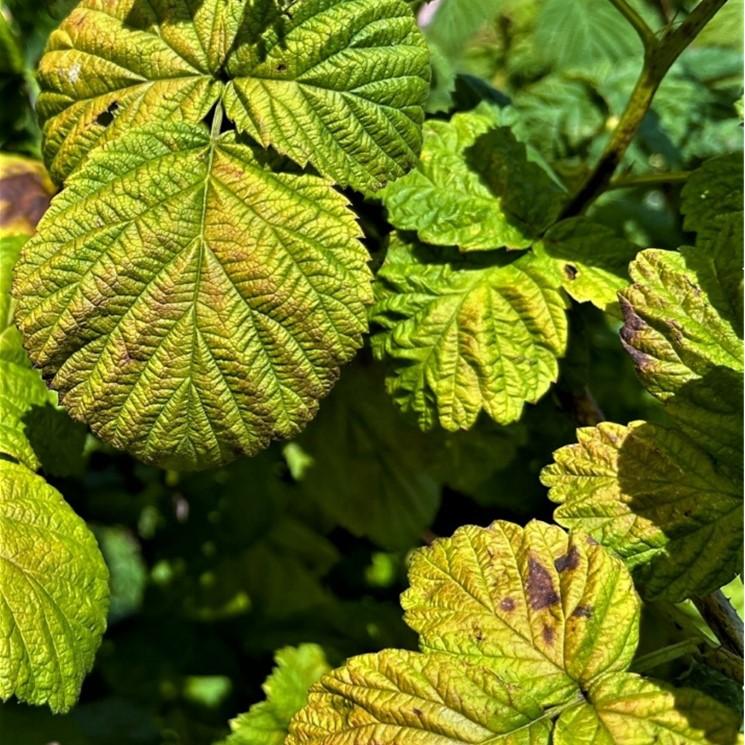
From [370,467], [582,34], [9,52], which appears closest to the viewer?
[9,52]

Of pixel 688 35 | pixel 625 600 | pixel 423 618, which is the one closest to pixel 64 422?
pixel 423 618

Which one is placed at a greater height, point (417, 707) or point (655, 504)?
point (655, 504)

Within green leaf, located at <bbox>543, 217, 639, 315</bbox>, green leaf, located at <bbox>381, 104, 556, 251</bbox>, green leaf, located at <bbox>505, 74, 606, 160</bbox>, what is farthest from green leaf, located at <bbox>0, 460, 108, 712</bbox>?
green leaf, located at <bbox>505, 74, 606, 160</bbox>

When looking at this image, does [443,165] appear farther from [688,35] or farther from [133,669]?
[133,669]

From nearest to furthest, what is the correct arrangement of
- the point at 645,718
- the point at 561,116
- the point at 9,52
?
the point at 645,718, the point at 9,52, the point at 561,116

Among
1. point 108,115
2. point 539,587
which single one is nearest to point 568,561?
point 539,587

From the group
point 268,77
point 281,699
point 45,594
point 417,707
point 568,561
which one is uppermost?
point 268,77

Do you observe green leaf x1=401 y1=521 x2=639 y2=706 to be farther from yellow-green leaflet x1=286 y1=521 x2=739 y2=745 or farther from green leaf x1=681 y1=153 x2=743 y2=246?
green leaf x1=681 y1=153 x2=743 y2=246

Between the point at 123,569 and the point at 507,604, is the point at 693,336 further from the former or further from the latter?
the point at 123,569
